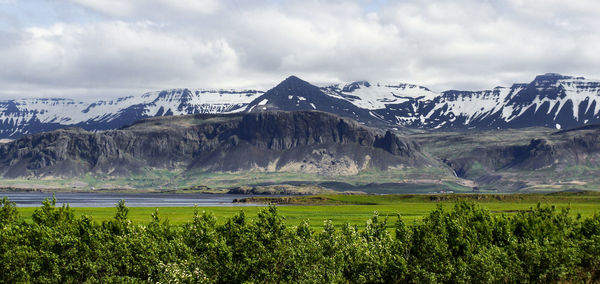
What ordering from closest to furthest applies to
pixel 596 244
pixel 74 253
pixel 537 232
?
pixel 74 253
pixel 596 244
pixel 537 232

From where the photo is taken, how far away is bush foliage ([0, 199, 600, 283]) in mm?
71000

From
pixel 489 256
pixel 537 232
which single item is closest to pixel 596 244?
pixel 537 232

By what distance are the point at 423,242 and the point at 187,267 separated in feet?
87.9

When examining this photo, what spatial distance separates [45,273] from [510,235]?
181 ft

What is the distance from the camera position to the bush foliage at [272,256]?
233 feet

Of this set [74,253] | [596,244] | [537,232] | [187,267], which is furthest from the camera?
→ [537,232]

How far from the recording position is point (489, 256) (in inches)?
2803

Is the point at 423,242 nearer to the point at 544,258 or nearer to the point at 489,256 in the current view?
the point at 489,256

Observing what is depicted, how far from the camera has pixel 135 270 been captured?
72125 mm

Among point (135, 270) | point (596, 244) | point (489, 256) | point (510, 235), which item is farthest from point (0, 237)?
point (596, 244)

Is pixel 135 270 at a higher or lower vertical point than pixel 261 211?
lower

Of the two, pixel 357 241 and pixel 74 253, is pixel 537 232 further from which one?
pixel 74 253

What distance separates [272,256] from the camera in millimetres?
72438

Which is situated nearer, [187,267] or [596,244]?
[187,267]
